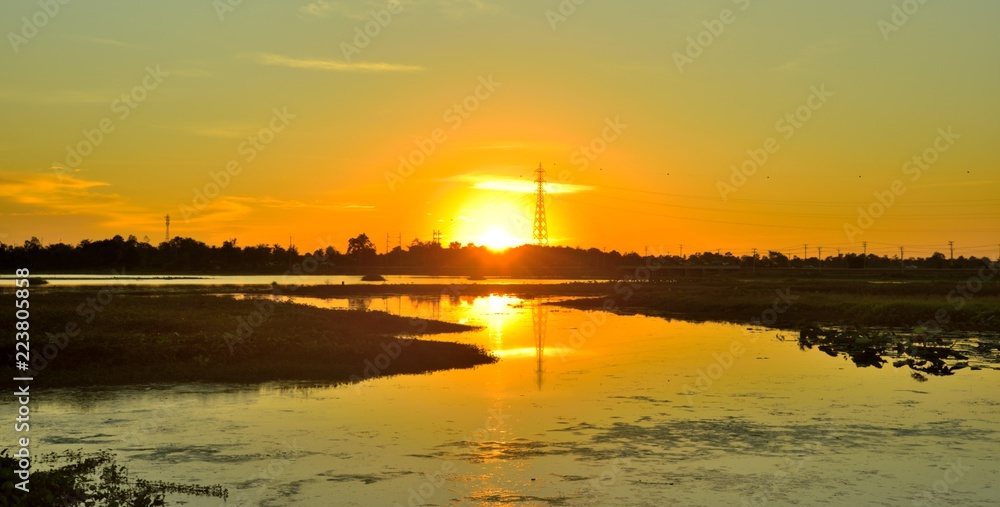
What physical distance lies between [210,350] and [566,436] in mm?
18150

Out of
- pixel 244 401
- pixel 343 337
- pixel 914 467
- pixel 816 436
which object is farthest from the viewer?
pixel 343 337

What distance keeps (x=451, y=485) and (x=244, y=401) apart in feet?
37.1

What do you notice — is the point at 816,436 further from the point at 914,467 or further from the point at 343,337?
the point at 343,337

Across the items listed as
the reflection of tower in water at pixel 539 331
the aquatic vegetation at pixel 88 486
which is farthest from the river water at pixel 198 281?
the aquatic vegetation at pixel 88 486

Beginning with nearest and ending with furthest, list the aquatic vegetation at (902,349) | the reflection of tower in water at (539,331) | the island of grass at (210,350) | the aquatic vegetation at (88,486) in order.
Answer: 1. the aquatic vegetation at (88,486)
2. the island of grass at (210,350)
3. the reflection of tower in water at (539,331)
4. the aquatic vegetation at (902,349)

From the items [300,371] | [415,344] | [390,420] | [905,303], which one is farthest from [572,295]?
[390,420]

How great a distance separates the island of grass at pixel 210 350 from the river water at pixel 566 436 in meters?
2.07

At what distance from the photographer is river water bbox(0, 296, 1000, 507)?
15.5m

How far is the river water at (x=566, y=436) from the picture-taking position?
1554 cm

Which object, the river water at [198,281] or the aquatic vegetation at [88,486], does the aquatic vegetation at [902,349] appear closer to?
the aquatic vegetation at [88,486]

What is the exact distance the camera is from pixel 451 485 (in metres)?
15.8

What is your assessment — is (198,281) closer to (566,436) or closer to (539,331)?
(539,331)

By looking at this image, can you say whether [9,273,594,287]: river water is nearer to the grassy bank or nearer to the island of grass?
the grassy bank

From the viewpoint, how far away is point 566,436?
20.3 m
